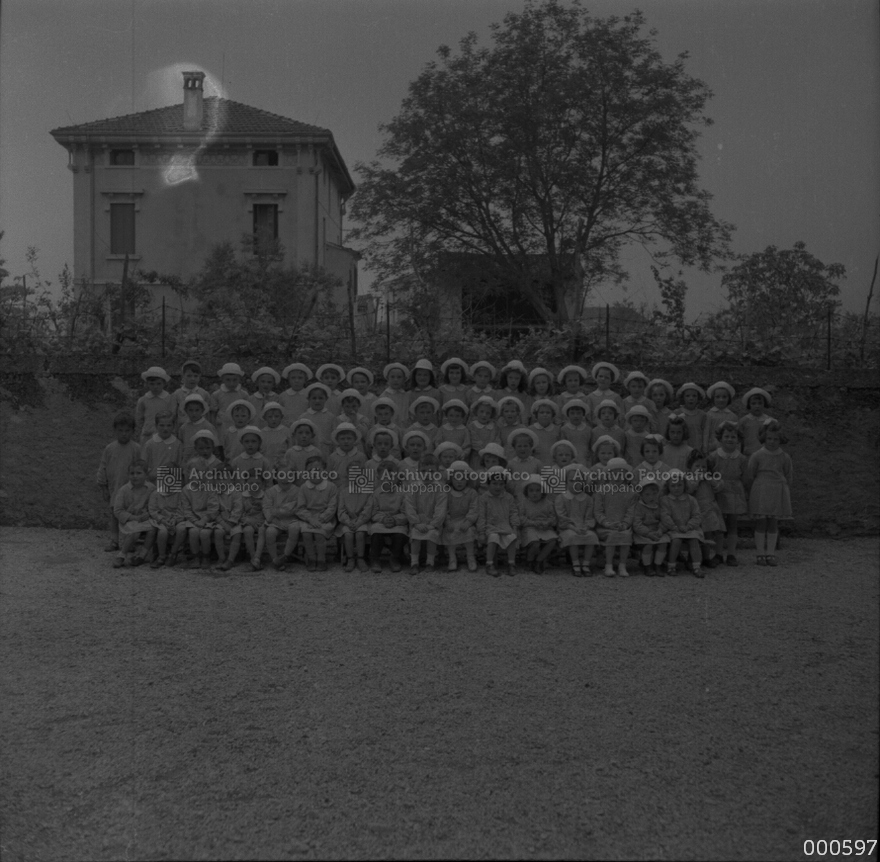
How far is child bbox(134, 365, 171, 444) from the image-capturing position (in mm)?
7703

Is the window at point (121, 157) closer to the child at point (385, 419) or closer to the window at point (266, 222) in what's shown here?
the window at point (266, 222)

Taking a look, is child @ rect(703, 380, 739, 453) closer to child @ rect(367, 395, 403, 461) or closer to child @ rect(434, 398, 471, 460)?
child @ rect(434, 398, 471, 460)

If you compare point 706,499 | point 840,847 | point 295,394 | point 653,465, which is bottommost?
point 840,847

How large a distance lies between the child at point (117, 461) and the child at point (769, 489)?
502 cm

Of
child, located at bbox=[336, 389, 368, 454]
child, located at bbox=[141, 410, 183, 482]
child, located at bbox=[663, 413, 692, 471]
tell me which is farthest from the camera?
child, located at bbox=[336, 389, 368, 454]

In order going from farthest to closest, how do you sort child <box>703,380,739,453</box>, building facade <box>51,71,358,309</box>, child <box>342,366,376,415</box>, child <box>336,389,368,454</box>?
building facade <box>51,71,358,309</box> < child <box>342,366,376,415</box> < child <box>703,380,739,453</box> < child <box>336,389,368,454</box>

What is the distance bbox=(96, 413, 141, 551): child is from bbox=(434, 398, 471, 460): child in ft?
8.33

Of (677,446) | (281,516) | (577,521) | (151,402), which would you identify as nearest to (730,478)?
(677,446)

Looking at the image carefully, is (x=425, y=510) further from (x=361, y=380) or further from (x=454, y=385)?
(x=361, y=380)

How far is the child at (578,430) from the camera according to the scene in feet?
23.9

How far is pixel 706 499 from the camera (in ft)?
22.3

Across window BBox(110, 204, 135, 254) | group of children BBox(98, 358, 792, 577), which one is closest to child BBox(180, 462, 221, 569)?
group of children BBox(98, 358, 792, 577)

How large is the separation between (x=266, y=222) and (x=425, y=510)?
11.3 m

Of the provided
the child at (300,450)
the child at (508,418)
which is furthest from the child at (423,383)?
the child at (300,450)
